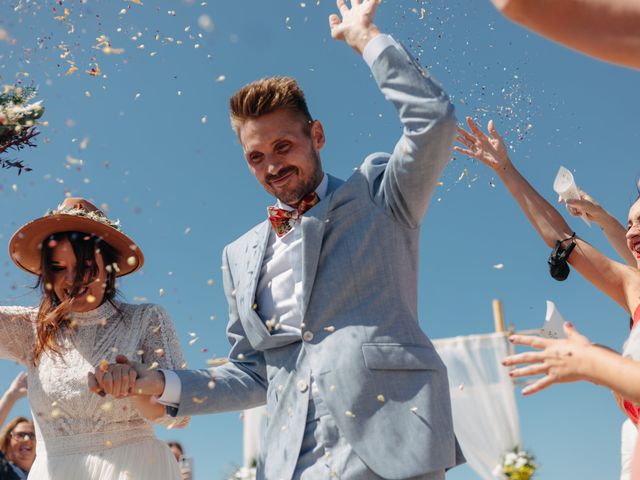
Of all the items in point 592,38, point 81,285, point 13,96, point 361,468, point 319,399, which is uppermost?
point 13,96

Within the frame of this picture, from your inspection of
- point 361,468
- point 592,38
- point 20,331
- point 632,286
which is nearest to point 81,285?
point 20,331

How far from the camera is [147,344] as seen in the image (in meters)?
4.06

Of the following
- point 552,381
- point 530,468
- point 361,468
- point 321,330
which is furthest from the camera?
point 530,468

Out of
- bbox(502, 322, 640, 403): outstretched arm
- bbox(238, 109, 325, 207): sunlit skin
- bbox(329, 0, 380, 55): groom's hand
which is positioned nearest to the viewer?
bbox(502, 322, 640, 403): outstretched arm

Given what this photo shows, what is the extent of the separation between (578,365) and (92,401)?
2613 mm

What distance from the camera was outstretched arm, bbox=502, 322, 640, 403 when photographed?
1927 mm

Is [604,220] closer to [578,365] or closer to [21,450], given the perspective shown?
[578,365]

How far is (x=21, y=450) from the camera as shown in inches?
300

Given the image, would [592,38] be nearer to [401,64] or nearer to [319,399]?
[401,64]

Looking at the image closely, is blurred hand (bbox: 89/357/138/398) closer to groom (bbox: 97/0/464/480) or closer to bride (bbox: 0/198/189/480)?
groom (bbox: 97/0/464/480)

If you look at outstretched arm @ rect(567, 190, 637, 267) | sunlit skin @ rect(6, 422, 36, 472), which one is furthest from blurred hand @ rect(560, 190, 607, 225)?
sunlit skin @ rect(6, 422, 36, 472)

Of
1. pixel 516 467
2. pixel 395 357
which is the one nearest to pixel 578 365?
pixel 395 357

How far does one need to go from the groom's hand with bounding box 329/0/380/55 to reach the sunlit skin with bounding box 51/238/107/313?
196 cm

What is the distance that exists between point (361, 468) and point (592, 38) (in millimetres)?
1850
